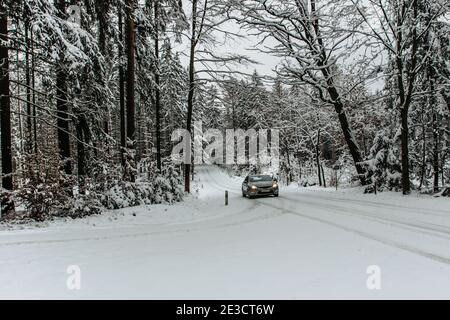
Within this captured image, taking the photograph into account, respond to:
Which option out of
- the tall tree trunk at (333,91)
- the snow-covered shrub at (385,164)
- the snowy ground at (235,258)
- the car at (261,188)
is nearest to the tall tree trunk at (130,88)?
the snowy ground at (235,258)

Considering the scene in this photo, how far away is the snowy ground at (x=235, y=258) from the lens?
5.24 m

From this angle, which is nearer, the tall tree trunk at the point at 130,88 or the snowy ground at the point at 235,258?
the snowy ground at the point at 235,258

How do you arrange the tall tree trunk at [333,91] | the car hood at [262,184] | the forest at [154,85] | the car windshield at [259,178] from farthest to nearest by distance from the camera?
the car windshield at [259,178] → the car hood at [262,184] → the tall tree trunk at [333,91] → the forest at [154,85]

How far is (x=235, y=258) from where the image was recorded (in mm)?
6914

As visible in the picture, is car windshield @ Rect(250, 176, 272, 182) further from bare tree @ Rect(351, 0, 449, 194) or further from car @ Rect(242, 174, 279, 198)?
bare tree @ Rect(351, 0, 449, 194)

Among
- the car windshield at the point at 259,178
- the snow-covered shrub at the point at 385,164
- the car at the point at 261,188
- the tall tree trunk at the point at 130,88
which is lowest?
the car at the point at 261,188

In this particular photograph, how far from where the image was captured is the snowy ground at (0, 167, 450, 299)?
524 cm

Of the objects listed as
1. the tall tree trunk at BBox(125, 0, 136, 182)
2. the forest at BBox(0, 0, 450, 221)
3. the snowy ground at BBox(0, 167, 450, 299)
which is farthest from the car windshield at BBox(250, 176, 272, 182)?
the snowy ground at BBox(0, 167, 450, 299)

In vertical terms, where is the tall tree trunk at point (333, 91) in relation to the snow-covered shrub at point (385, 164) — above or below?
above

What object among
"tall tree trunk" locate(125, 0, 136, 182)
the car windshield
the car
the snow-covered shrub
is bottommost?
the car

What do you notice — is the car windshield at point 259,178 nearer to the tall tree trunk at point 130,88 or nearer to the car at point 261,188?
the car at point 261,188

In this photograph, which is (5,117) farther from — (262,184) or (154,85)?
(262,184)
